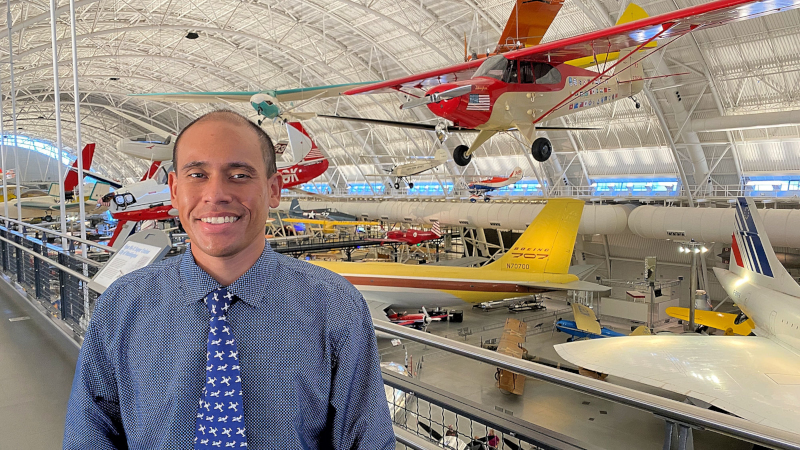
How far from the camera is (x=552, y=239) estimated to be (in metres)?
14.4

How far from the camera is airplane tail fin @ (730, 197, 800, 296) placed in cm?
1060

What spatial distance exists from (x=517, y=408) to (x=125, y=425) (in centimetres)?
1326

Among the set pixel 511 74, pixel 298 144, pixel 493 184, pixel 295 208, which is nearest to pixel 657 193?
pixel 493 184

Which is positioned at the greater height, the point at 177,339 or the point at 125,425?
the point at 177,339

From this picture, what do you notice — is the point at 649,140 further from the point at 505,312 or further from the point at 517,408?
the point at 517,408

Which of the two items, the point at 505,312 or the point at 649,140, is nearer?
the point at 505,312

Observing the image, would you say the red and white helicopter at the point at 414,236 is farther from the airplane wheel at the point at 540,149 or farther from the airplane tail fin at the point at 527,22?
the airplane tail fin at the point at 527,22

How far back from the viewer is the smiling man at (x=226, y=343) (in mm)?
1338

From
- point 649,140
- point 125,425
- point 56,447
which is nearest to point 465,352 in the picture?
point 125,425

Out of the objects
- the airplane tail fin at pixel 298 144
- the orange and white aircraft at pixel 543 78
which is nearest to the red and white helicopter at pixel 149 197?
the airplane tail fin at pixel 298 144

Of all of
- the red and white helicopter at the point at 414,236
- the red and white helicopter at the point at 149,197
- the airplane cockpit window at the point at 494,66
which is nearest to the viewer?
the airplane cockpit window at the point at 494,66

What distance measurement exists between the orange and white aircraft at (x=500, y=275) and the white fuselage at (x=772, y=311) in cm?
330

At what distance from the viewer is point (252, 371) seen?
134cm

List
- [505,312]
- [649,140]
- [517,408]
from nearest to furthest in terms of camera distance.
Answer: [517,408]
[505,312]
[649,140]
